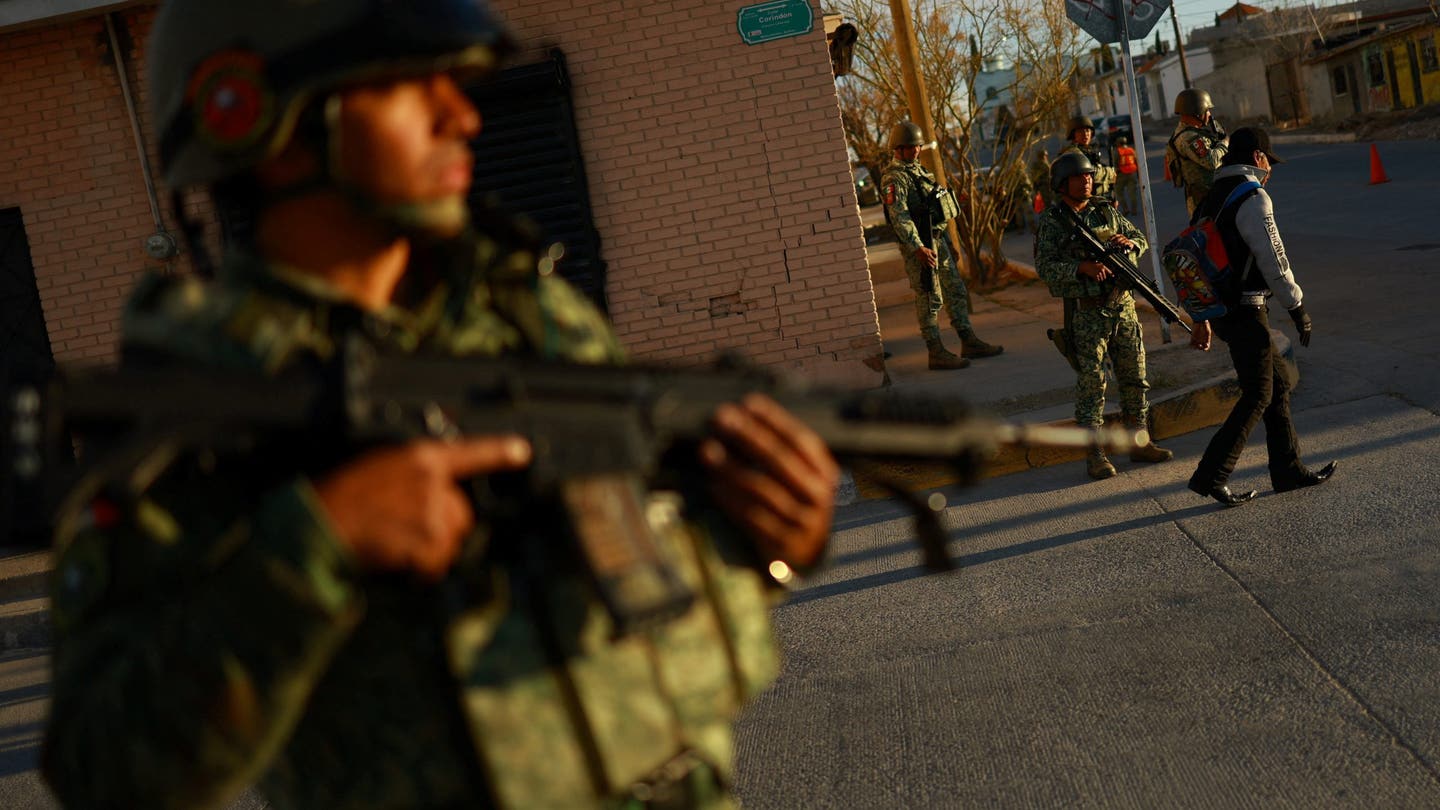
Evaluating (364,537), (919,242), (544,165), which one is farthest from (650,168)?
(364,537)

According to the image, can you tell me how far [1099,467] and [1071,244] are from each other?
1.26 metres

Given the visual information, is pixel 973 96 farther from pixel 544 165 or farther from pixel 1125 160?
pixel 544 165

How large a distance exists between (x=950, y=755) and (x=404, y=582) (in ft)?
10.2

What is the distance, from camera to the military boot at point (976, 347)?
1143cm

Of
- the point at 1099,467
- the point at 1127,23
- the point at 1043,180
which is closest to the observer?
the point at 1099,467

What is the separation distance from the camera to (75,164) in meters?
9.30

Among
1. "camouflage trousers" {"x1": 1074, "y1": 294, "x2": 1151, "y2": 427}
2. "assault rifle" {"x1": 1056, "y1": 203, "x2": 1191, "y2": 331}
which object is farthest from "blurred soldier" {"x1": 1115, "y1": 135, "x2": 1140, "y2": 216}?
"camouflage trousers" {"x1": 1074, "y1": 294, "x2": 1151, "y2": 427}

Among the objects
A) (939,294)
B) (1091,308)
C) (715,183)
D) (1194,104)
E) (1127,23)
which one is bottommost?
(939,294)

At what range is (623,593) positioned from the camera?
4.74ft

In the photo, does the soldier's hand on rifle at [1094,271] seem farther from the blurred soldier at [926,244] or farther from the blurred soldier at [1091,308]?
the blurred soldier at [926,244]

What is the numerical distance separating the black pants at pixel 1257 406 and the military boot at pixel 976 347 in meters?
4.74

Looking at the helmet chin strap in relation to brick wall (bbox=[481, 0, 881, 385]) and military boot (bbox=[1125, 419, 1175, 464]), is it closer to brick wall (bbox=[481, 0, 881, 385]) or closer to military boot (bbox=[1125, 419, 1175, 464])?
military boot (bbox=[1125, 419, 1175, 464])

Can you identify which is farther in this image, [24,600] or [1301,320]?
[24,600]

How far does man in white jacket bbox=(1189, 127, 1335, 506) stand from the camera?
649 centimetres
